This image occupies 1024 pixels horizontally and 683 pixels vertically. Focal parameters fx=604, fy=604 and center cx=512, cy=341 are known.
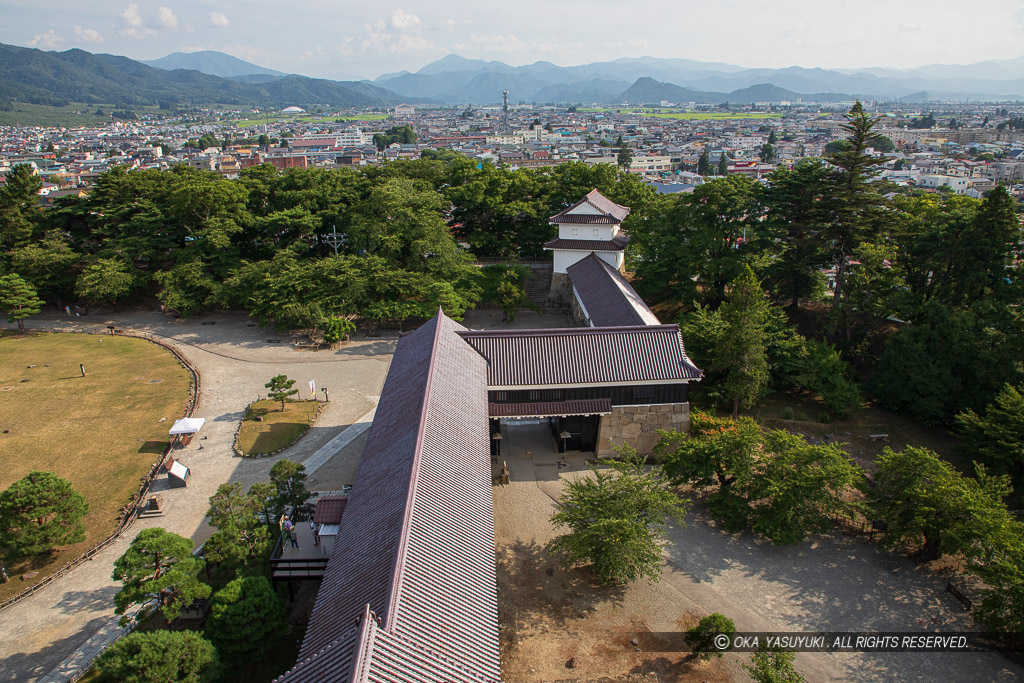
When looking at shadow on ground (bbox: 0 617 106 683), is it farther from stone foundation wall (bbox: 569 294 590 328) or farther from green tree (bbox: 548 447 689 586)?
stone foundation wall (bbox: 569 294 590 328)

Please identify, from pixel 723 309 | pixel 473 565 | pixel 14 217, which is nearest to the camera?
pixel 473 565

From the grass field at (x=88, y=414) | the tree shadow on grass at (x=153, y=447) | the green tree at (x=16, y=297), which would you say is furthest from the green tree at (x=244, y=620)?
the green tree at (x=16, y=297)

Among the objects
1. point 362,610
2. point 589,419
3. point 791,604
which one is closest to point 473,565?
point 362,610

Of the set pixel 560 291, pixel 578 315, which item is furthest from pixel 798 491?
pixel 560 291

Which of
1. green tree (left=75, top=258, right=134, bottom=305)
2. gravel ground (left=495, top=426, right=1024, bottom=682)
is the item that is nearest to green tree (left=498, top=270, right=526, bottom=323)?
gravel ground (left=495, top=426, right=1024, bottom=682)

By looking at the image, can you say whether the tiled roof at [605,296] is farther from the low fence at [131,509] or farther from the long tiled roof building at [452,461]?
the low fence at [131,509]

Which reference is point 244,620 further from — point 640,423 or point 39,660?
point 640,423

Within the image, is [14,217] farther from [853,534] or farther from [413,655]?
[853,534]
